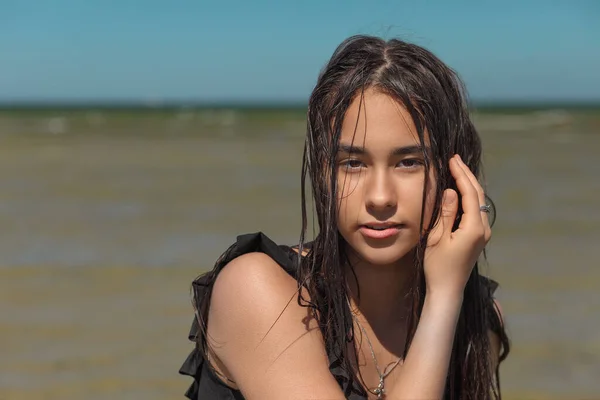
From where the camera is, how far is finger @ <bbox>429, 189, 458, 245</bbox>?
2.55m

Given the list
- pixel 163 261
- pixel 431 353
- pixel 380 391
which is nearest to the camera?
pixel 431 353

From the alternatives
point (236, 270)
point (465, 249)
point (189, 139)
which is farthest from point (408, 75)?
point (189, 139)

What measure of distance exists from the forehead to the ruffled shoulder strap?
0.46 metres

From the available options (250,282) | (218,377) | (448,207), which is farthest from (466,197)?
(218,377)

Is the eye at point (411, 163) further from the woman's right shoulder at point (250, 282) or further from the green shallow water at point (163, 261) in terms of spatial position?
the green shallow water at point (163, 261)

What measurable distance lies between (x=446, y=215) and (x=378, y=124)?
354 millimetres

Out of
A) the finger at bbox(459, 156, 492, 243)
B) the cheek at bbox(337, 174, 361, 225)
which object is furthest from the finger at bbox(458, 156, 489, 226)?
the cheek at bbox(337, 174, 361, 225)

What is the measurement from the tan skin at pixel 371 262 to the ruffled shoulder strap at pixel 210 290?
0.26 feet

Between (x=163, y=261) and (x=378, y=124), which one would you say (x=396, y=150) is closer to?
(x=378, y=124)

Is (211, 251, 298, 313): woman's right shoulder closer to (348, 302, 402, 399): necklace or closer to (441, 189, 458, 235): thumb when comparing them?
(348, 302, 402, 399): necklace

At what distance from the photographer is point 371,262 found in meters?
2.54

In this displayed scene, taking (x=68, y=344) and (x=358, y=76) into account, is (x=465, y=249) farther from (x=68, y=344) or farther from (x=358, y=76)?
(x=68, y=344)

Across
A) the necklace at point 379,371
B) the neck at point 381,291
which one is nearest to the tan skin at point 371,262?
the neck at point 381,291

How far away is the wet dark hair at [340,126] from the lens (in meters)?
2.53
